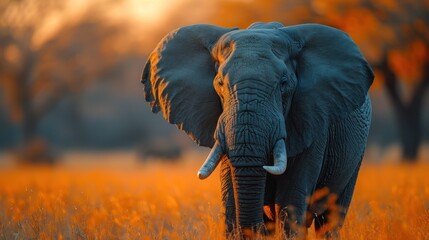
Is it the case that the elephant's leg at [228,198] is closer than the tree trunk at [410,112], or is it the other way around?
the elephant's leg at [228,198]

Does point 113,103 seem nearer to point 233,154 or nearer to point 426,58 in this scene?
point 426,58

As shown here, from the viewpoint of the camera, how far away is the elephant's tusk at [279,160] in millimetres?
5145

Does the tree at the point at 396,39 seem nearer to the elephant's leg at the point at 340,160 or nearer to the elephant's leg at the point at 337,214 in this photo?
the elephant's leg at the point at 337,214

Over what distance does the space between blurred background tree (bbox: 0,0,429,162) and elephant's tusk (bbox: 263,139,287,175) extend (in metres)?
17.2

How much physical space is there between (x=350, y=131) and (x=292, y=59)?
50.3 inches

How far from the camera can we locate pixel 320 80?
6.12m

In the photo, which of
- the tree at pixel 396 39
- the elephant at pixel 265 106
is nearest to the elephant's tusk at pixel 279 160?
the elephant at pixel 265 106

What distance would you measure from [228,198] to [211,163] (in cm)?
70

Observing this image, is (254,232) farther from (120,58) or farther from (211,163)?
(120,58)

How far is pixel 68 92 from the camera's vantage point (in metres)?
37.6

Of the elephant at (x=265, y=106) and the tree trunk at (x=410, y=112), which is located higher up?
the elephant at (x=265, y=106)

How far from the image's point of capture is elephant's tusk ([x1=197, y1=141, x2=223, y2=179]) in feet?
17.3

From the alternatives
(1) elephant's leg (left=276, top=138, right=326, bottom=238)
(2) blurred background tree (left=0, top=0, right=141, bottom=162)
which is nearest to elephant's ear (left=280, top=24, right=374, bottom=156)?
(1) elephant's leg (left=276, top=138, right=326, bottom=238)

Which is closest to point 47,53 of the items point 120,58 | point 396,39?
point 120,58
